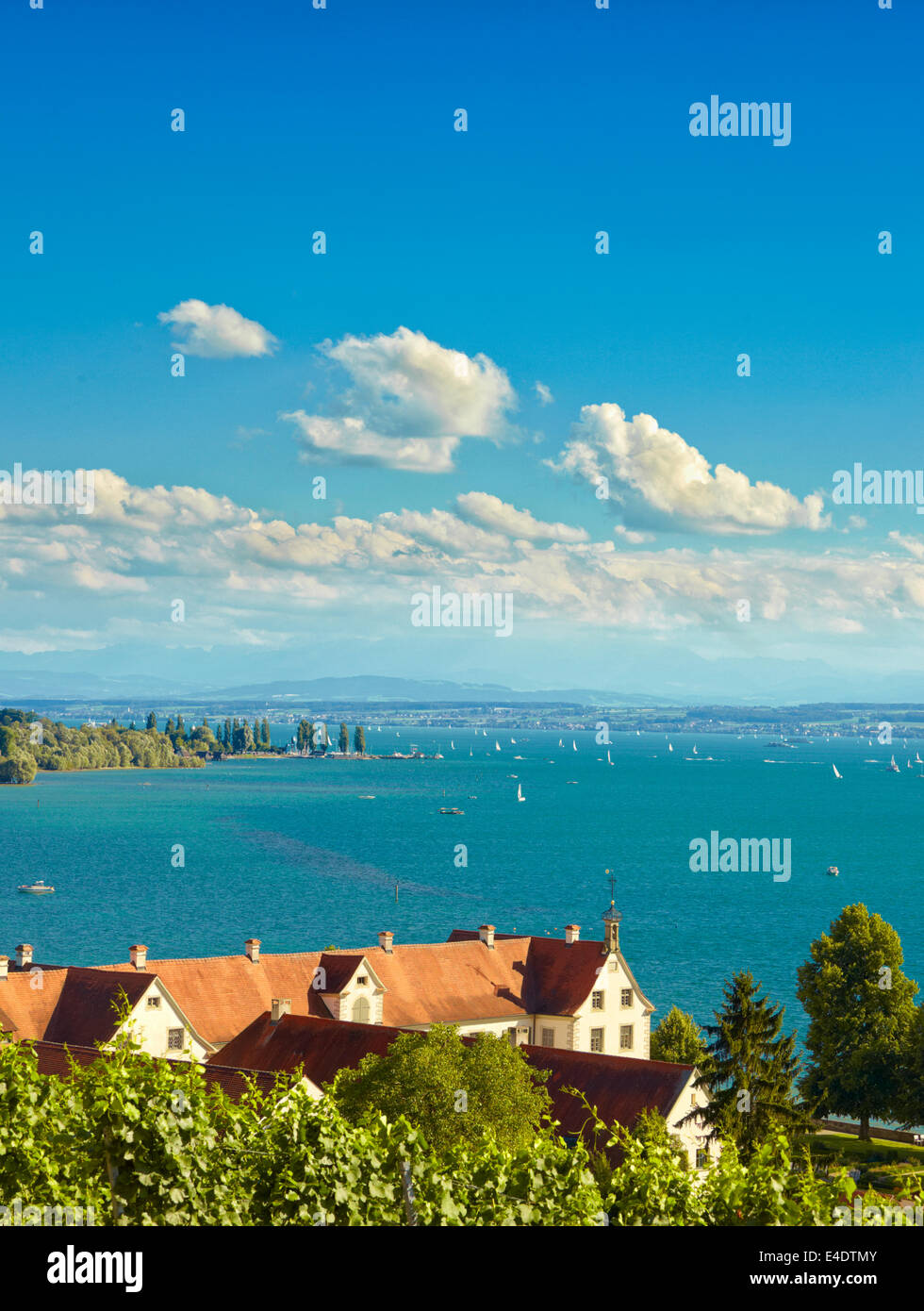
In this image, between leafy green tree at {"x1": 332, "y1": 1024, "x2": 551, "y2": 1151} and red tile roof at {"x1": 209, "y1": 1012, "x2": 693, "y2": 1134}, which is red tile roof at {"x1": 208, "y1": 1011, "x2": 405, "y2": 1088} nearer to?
red tile roof at {"x1": 209, "y1": 1012, "x2": 693, "y2": 1134}

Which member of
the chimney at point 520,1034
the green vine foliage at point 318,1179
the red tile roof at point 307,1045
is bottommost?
the chimney at point 520,1034

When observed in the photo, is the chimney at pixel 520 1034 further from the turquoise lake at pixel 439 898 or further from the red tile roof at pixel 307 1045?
the turquoise lake at pixel 439 898

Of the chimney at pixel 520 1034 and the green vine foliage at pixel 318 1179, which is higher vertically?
the green vine foliage at pixel 318 1179

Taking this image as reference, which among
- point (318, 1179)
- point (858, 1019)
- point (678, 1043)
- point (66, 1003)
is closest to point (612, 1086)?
point (678, 1043)

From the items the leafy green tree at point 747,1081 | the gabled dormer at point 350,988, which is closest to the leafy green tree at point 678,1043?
the leafy green tree at point 747,1081

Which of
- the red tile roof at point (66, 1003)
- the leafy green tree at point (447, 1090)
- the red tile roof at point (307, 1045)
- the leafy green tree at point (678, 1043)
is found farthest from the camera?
the leafy green tree at point (678, 1043)

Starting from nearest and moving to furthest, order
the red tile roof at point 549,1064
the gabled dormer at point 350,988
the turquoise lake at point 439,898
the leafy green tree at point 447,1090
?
the leafy green tree at point 447,1090 → the red tile roof at point 549,1064 → the gabled dormer at point 350,988 → the turquoise lake at point 439,898

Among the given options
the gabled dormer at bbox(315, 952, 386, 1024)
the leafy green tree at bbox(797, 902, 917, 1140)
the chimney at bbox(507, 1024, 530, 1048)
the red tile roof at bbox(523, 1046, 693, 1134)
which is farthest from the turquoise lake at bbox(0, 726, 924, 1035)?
the red tile roof at bbox(523, 1046, 693, 1134)
